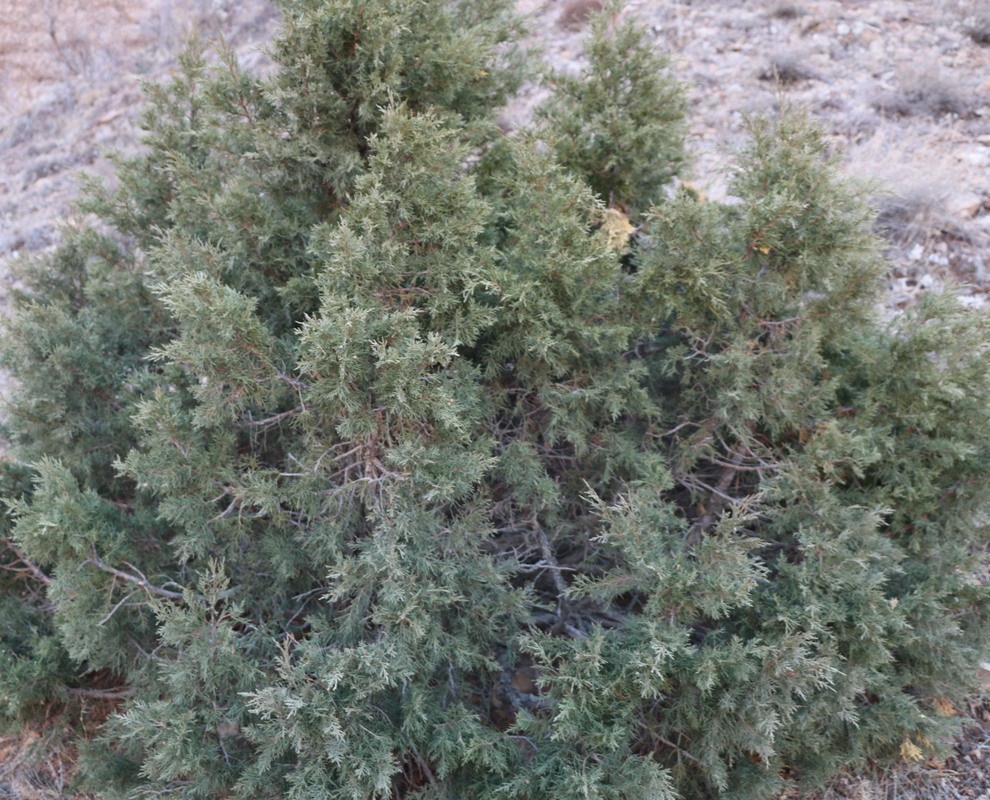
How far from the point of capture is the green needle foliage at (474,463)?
99.4 inches

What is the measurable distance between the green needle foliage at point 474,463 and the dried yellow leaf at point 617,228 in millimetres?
27

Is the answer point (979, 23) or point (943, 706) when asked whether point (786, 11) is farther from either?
point (943, 706)

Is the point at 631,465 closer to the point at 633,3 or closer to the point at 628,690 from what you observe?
the point at 628,690

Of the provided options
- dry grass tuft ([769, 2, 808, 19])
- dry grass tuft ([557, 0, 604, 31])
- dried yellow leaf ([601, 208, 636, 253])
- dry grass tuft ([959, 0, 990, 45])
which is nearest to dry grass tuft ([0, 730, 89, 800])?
dried yellow leaf ([601, 208, 636, 253])

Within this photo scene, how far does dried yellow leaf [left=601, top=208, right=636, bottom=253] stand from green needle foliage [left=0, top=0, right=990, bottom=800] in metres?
0.03

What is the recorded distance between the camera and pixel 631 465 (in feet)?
10.2

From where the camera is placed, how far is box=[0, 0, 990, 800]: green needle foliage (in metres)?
2.53

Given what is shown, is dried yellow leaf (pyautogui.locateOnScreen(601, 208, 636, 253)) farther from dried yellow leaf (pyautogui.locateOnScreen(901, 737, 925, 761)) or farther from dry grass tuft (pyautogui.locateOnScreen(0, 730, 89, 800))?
dry grass tuft (pyautogui.locateOnScreen(0, 730, 89, 800))

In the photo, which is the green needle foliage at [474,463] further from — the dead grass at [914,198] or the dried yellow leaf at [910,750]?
the dead grass at [914,198]

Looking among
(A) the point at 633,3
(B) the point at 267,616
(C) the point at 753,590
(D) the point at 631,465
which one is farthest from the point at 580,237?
(A) the point at 633,3

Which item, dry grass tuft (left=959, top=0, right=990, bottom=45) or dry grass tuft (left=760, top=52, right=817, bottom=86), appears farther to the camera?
dry grass tuft (left=959, top=0, right=990, bottom=45)

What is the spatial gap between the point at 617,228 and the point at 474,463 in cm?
148

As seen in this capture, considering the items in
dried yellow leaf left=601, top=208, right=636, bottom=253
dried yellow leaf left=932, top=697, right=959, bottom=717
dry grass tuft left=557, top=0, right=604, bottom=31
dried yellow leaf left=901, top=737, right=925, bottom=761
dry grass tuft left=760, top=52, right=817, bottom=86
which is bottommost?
dried yellow leaf left=932, top=697, right=959, bottom=717

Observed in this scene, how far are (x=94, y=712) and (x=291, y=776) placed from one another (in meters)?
1.66
